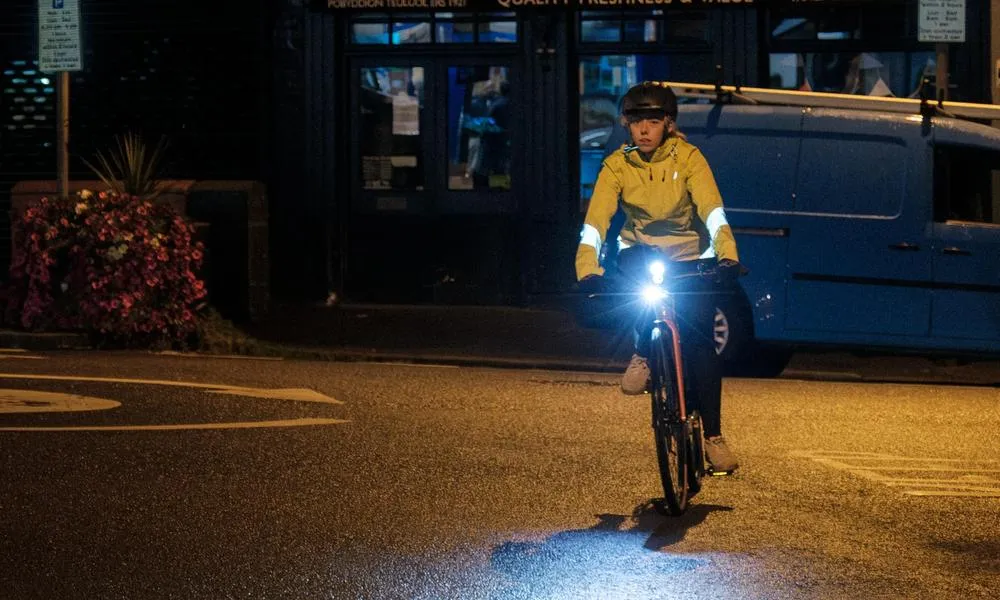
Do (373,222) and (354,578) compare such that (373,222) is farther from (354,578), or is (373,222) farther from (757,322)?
(354,578)

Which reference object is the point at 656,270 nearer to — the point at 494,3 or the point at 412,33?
the point at 494,3

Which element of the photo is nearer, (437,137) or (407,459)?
(407,459)

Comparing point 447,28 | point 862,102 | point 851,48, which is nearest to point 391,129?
point 447,28

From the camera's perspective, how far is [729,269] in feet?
24.8

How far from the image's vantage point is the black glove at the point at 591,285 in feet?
25.0

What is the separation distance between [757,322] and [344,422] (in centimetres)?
418

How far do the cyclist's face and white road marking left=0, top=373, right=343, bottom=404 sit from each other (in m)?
3.79

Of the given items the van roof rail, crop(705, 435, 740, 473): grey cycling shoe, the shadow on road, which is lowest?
the shadow on road

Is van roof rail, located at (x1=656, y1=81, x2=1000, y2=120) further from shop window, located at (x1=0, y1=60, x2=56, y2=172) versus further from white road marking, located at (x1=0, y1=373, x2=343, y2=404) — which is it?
shop window, located at (x1=0, y1=60, x2=56, y2=172)

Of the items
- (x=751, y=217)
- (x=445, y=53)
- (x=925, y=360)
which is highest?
(x=445, y=53)

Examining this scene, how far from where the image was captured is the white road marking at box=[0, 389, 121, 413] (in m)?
10.6

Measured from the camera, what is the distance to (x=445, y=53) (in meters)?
18.0

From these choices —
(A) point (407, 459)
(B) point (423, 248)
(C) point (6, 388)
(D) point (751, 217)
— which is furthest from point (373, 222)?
(A) point (407, 459)

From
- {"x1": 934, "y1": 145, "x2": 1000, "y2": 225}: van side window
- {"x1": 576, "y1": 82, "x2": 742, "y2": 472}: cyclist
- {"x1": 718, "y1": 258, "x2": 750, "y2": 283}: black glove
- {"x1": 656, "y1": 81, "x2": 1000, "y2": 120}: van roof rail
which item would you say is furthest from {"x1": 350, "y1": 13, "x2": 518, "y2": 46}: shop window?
{"x1": 718, "y1": 258, "x2": 750, "y2": 283}: black glove
